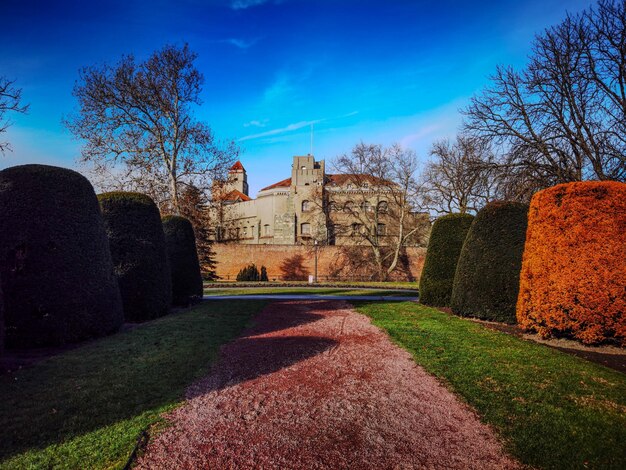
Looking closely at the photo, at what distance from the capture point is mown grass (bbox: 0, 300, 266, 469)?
2.76m

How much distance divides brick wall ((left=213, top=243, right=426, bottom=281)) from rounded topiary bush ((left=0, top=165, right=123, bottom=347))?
24024 mm

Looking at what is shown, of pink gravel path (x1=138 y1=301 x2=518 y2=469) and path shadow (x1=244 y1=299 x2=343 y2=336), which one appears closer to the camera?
pink gravel path (x1=138 y1=301 x2=518 y2=469)

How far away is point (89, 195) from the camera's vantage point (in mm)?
7457

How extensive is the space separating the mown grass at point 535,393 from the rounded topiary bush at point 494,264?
176 cm

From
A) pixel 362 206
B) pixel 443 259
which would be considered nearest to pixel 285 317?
pixel 443 259

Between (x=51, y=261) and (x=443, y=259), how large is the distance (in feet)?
38.0

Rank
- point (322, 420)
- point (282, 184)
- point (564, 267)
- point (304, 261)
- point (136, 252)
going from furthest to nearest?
1. point (282, 184)
2. point (304, 261)
3. point (136, 252)
4. point (564, 267)
5. point (322, 420)

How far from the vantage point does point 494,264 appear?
902cm

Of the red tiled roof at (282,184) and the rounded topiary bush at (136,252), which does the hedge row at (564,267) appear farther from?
the red tiled roof at (282,184)

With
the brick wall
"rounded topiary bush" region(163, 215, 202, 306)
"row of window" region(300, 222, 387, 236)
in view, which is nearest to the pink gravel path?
"rounded topiary bush" region(163, 215, 202, 306)

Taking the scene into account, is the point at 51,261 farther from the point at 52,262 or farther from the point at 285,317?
the point at 285,317

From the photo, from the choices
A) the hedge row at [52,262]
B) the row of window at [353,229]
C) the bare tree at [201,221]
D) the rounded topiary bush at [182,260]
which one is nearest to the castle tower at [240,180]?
the row of window at [353,229]

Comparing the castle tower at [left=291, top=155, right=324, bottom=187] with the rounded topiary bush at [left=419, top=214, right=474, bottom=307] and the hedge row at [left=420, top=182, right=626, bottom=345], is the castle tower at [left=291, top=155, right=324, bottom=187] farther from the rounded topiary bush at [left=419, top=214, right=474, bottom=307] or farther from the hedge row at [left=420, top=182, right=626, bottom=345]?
the hedge row at [left=420, top=182, right=626, bottom=345]

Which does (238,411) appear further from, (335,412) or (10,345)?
(10,345)
